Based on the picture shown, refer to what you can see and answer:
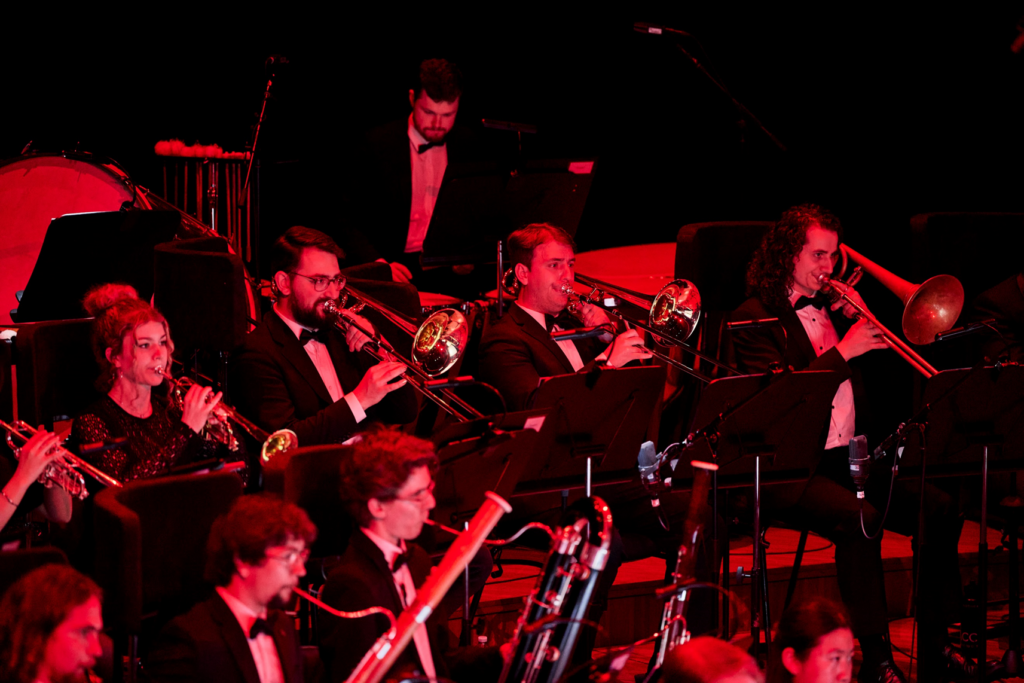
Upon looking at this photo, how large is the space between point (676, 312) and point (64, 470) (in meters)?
2.36

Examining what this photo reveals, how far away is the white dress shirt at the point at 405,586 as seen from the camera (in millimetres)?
3070

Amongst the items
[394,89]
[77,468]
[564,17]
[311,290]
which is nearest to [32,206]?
[311,290]

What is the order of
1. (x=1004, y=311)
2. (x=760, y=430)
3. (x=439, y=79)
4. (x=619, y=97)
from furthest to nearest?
(x=619, y=97), (x=439, y=79), (x=1004, y=311), (x=760, y=430)

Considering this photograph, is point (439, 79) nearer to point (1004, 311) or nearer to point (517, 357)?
point (517, 357)

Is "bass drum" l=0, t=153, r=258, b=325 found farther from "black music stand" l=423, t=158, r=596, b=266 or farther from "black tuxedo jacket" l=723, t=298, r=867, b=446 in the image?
"black tuxedo jacket" l=723, t=298, r=867, b=446

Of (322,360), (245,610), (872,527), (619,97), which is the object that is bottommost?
(872,527)

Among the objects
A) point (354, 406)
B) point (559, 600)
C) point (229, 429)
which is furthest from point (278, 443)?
point (559, 600)

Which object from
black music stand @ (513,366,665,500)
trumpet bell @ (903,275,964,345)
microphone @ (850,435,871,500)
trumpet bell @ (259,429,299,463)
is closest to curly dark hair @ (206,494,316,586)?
trumpet bell @ (259,429,299,463)

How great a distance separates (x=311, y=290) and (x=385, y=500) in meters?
1.57

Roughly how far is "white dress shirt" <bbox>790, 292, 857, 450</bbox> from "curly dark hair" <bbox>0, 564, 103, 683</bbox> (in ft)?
10.3

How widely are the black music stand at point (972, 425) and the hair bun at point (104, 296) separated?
9.07ft

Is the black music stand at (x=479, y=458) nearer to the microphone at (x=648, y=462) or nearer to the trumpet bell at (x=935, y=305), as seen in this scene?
the microphone at (x=648, y=462)

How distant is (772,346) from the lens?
4957mm

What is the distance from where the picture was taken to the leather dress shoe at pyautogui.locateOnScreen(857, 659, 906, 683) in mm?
4469
